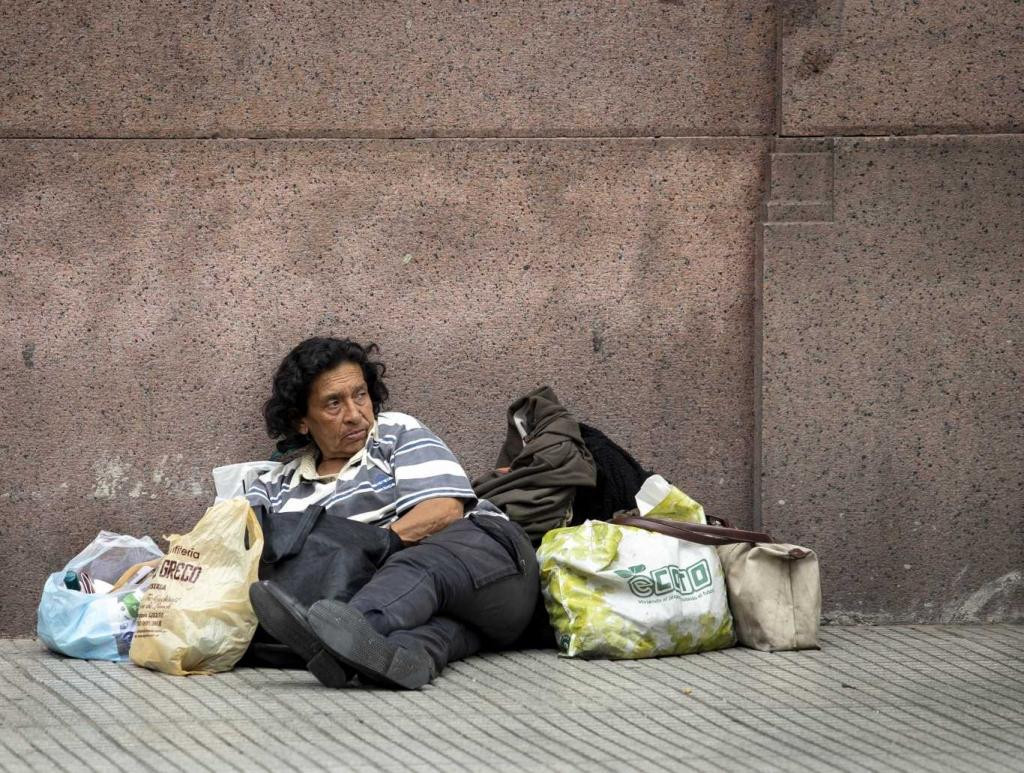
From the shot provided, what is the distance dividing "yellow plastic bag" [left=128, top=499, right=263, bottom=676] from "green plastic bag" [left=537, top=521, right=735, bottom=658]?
967mm

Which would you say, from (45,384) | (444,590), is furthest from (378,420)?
(45,384)

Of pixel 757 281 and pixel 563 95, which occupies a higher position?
pixel 563 95

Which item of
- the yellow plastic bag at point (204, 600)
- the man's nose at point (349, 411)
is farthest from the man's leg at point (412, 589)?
the man's nose at point (349, 411)

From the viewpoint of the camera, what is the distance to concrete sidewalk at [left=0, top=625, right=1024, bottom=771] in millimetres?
3508

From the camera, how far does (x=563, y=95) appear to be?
5215 millimetres

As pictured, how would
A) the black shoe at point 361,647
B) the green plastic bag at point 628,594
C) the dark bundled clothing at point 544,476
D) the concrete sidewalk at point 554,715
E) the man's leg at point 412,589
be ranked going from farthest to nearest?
the dark bundled clothing at point 544,476
the green plastic bag at point 628,594
the man's leg at point 412,589
the black shoe at point 361,647
the concrete sidewalk at point 554,715

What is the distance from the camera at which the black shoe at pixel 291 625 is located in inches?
157

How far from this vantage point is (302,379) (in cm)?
493

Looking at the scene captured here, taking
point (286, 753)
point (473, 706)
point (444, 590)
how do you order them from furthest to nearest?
point (444, 590)
point (473, 706)
point (286, 753)

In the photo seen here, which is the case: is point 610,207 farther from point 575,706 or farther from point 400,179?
point 575,706

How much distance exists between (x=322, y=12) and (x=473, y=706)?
8.47ft

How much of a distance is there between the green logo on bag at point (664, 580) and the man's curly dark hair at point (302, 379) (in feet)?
3.67

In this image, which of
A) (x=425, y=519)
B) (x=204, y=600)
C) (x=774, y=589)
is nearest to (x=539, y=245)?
(x=425, y=519)

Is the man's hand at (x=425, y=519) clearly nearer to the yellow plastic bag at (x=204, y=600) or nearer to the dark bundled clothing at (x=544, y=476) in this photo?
the dark bundled clothing at (x=544, y=476)
